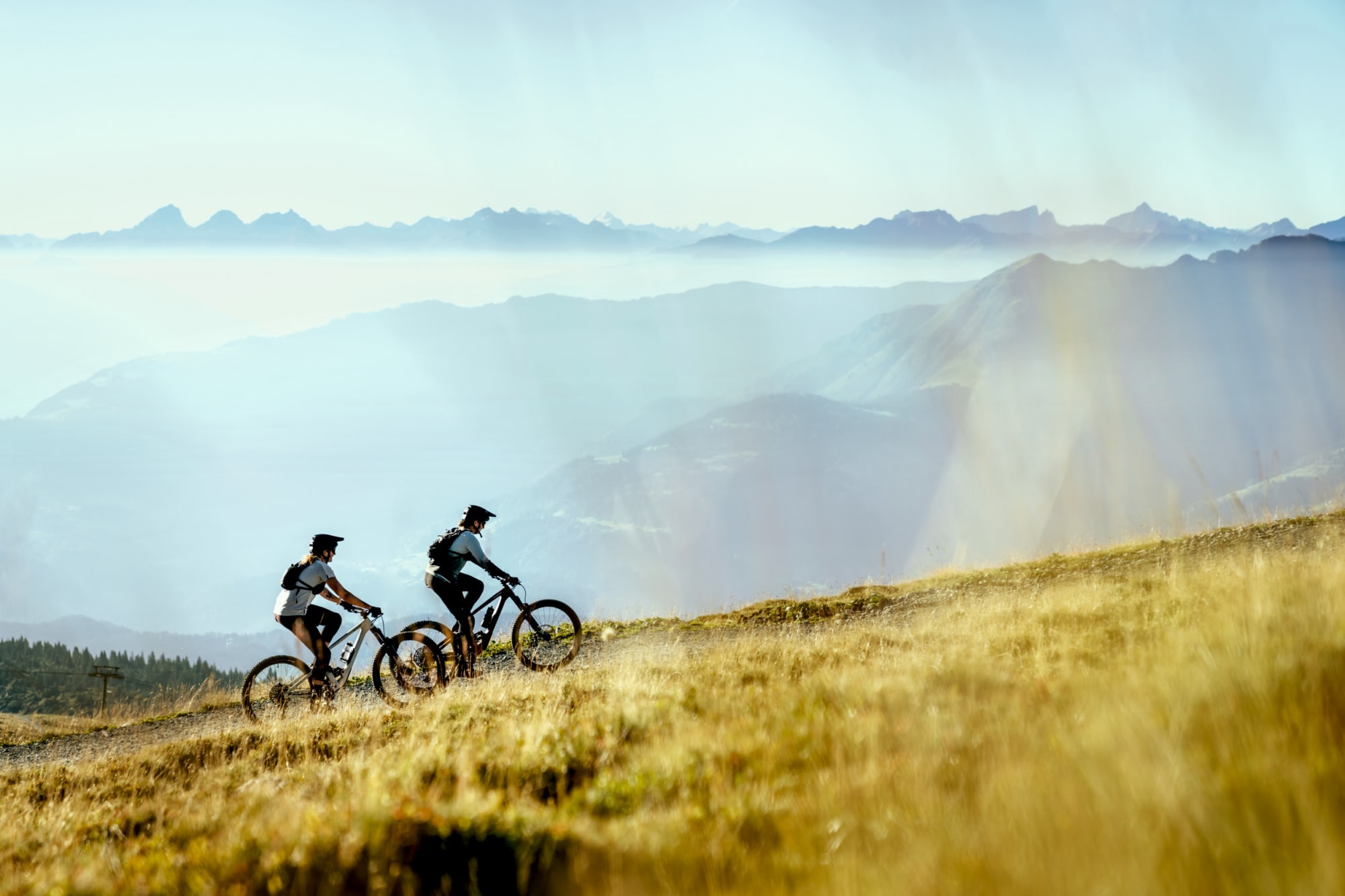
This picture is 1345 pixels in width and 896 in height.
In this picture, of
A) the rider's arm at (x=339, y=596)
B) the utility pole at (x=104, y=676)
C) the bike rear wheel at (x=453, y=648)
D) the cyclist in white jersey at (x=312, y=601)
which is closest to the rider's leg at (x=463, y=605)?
the bike rear wheel at (x=453, y=648)

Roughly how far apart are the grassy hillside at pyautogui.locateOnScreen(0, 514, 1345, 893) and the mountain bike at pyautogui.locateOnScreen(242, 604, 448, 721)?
277 cm

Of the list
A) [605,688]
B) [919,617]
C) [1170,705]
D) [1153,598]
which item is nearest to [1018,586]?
[919,617]

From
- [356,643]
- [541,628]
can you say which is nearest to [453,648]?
[356,643]

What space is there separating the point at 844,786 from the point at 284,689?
11117 millimetres

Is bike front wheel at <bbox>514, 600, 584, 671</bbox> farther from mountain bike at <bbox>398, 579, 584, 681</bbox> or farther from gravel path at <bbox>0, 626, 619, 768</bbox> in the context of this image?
gravel path at <bbox>0, 626, 619, 768</bbox>

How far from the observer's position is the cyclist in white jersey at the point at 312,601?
12.4 metres

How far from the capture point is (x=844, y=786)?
4559 mm

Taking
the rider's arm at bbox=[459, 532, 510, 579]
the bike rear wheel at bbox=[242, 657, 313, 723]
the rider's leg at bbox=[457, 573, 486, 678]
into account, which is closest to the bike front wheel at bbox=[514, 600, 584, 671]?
the rider's leg at bbox=[457, 573, 486, 678]

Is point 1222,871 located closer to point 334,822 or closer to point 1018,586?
point 334,822

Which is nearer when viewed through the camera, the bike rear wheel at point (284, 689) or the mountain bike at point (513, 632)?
the bike rear wheel at point (284, 689)

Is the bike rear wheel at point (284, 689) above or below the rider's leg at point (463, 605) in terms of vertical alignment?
below

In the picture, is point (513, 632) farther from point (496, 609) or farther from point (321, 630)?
point (321, 630)

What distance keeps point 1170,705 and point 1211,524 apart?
19.1m

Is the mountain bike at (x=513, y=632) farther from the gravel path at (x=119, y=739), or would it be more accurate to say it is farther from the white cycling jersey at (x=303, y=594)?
the gravel path at (x=119, y=739)
